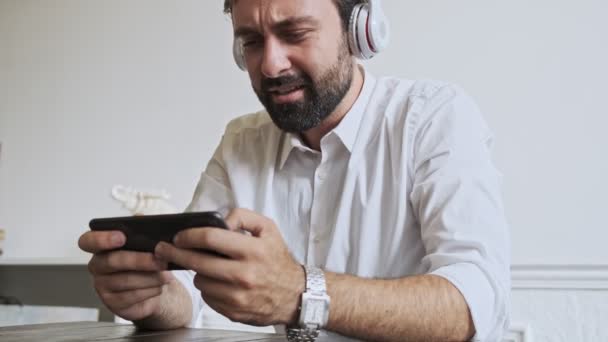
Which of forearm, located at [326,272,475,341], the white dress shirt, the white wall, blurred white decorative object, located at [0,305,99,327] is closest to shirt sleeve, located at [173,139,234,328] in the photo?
the white dress shirt

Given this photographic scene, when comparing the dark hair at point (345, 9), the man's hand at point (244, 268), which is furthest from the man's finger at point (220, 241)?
the dark hair at point (345, 9)

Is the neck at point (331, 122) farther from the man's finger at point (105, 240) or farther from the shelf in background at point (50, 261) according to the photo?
the shelf in background at point (50, 261)

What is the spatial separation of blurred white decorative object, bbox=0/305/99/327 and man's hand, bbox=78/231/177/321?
1.82 m

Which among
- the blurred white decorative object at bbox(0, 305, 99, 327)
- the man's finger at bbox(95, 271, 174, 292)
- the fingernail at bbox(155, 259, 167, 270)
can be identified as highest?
the fingernail at bbox(155, 259, 167, 270)

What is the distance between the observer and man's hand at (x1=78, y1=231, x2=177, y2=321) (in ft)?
2.74

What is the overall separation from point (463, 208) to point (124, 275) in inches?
22.1

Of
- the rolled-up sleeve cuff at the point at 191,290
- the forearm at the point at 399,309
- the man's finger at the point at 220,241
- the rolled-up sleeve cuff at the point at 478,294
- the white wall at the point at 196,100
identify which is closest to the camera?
the man's finger at the point at 220,241

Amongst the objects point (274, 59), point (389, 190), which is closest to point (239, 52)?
point (274, 59)

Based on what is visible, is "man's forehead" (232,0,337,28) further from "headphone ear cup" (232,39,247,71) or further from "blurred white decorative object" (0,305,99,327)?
"blurred white decorative object" (0,305,99,327)

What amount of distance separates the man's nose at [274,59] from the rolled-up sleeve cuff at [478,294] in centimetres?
53

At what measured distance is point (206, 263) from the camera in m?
0.70

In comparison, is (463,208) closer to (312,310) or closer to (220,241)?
(312,310)

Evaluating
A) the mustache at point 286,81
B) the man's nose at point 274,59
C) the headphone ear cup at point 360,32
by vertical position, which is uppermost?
the headphone ear cup at point 360,32

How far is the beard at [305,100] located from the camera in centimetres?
125
